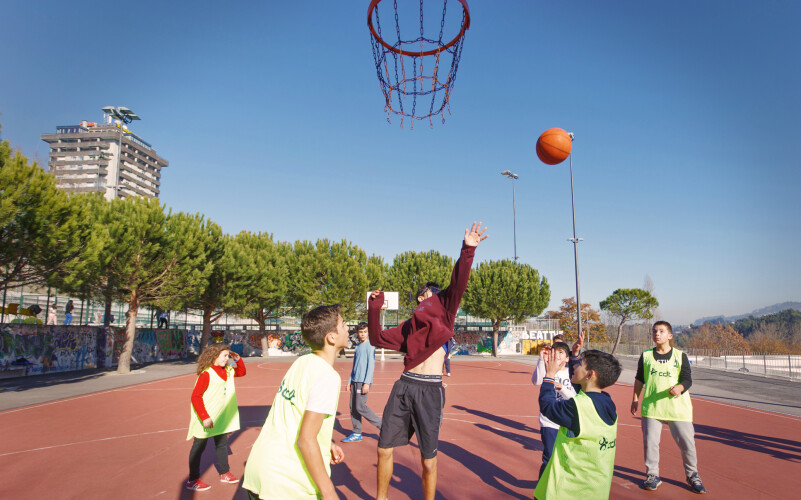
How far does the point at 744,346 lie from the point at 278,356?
172ft

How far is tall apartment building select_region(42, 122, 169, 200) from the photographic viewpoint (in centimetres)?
10155

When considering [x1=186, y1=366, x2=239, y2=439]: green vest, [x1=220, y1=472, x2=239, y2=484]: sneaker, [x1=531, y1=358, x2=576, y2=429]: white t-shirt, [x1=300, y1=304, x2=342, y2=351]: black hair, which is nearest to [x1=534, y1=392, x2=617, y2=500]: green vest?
[x1=300, y1=304, x2=342, y2=351]: black hair

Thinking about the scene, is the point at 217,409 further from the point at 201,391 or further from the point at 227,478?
the point at 227,478

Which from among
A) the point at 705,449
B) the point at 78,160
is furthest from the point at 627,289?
the point at 78,160

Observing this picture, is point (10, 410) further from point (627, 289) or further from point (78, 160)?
point (78, 160)

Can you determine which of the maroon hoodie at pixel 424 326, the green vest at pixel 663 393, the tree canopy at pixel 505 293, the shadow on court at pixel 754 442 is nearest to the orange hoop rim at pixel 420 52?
the maroon hoodie at pixel 424 326

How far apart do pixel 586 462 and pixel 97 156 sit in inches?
4810

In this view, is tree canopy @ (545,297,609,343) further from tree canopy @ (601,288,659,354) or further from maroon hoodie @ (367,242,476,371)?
maroon hoodie @ (367,242,476,371)

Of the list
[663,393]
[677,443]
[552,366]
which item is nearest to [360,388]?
[663,393]

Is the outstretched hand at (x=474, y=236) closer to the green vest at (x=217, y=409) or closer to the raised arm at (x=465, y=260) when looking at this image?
the raised arm at (x=465, y=260)

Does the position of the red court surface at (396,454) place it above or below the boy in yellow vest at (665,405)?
below

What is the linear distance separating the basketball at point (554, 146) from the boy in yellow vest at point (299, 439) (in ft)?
23.5

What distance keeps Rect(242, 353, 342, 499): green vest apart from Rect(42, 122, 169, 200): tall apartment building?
361 feet

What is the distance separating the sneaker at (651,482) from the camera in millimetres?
5316
